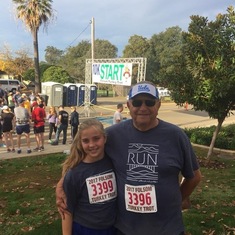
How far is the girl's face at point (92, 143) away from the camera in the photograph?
7.79ft

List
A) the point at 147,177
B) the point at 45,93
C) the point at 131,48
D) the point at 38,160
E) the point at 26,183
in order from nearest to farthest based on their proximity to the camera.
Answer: the point at 147,177, the point at 26,183, the point at 38,160, the point at 45,93, the point at 131,48

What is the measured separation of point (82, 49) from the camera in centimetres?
8594

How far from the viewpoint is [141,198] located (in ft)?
7.43

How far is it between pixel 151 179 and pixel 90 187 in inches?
18.1

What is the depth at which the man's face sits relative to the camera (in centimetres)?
233

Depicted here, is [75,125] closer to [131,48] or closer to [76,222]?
[76,222]

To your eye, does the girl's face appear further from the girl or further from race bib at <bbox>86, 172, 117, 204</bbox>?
race bib at <bbox>86, 172, 117, 204</bbox>

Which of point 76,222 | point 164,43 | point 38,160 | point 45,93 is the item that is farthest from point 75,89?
point 164,43

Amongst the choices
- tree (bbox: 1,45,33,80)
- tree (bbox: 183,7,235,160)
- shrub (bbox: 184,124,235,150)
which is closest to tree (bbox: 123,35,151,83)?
tree (bbox: 1,45,33,80)

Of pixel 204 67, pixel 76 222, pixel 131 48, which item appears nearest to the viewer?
pixel 76 222

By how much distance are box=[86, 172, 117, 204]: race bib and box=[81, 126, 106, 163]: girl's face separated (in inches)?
5.7

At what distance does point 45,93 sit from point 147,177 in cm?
2420

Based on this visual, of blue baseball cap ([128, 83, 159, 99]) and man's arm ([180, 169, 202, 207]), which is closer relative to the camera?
blue baseball cap ([128, 83, 159, 99])

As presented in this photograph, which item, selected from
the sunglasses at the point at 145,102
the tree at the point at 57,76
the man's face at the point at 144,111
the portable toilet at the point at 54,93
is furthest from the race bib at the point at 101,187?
the tree at the point at 57,76
